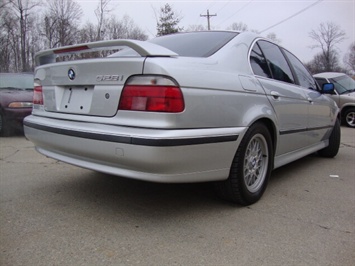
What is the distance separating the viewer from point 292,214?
9.43 ft

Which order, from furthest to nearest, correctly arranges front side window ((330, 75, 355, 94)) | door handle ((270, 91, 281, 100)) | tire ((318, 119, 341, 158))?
front side window ((330, 75, 355, 94)) < tire ((318, 119, 341, 158)) < door handle ((270, 91, 281, 100))

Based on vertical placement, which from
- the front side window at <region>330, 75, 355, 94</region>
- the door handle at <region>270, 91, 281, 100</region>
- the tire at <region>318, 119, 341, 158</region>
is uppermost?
the front side window at <region>330, 75, 355, 94</region>

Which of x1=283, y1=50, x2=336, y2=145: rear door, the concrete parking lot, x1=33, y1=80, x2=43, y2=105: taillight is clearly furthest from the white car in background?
x1=33, y1=80, x2=43, y2=105: taillight

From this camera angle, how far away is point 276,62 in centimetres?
372

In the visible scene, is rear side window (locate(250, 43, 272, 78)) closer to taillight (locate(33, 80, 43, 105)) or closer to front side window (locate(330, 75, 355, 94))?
taillight (locate(33, 80, 43, 105))

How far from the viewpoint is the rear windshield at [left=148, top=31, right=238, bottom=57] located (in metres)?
2.85

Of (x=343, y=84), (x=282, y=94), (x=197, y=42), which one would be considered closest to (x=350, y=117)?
(x=343, y=84)

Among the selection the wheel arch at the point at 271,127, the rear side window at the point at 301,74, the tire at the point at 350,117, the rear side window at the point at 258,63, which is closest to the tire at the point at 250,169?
the wheel arch at the point at 271,127

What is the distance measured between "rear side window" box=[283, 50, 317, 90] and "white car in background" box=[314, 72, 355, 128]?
20.3ft

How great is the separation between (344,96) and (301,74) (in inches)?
270

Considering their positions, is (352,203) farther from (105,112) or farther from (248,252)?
(105,112)

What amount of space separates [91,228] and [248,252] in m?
1.12

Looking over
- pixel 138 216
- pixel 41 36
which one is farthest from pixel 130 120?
pixel 41 36

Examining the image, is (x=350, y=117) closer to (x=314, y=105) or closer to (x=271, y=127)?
(x=314, y=105)
